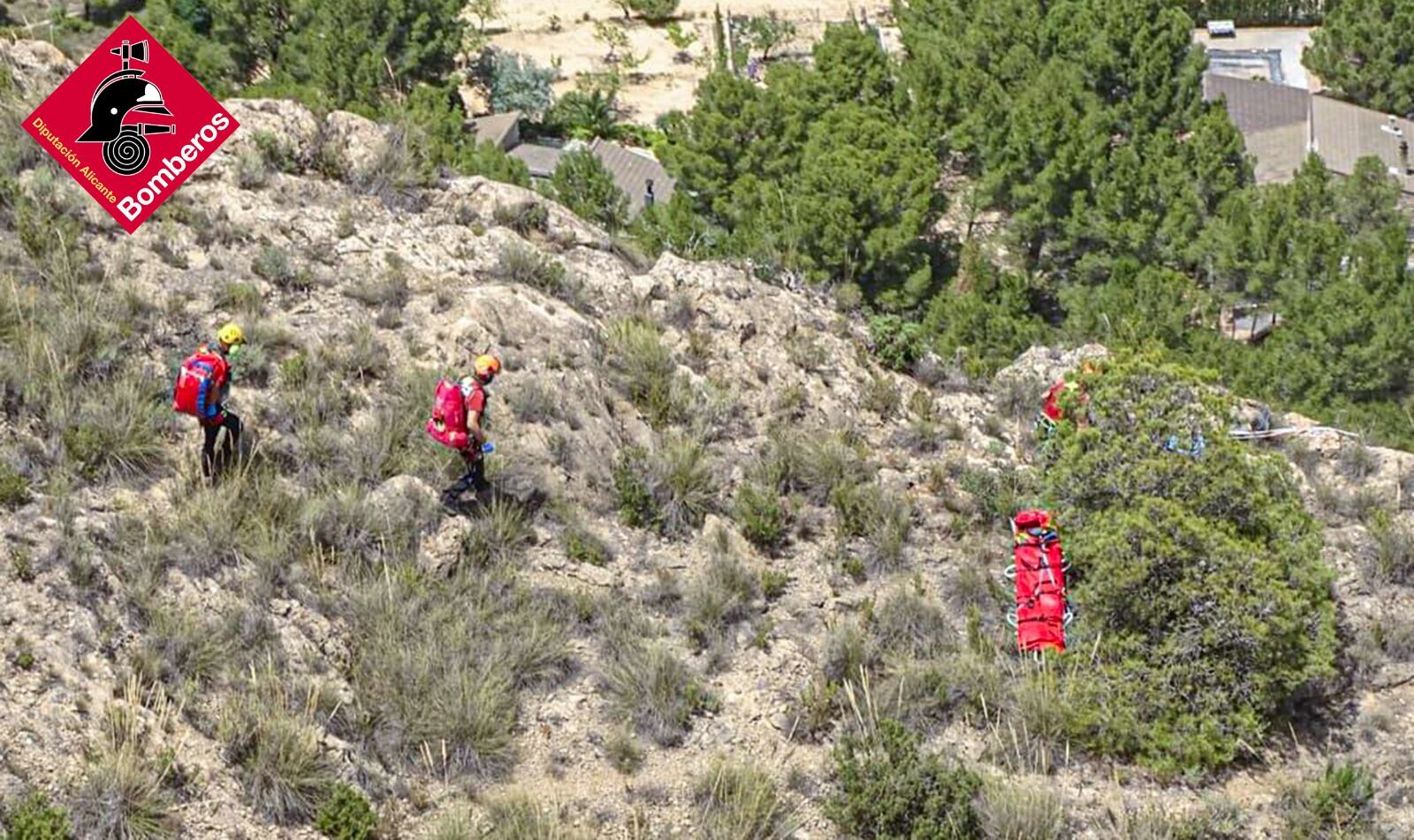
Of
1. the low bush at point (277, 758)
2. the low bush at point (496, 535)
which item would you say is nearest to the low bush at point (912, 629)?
the low bush at point (496, 535)

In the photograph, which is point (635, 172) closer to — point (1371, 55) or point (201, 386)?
point (1371, 55)

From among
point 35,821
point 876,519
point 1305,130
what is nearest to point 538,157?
point 1305,130

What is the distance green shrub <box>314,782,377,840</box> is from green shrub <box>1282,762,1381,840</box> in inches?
260

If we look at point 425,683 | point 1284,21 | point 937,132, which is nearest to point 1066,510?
point 425,683

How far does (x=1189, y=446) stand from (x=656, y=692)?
5.01 m

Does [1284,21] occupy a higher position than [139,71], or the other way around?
[139,71]

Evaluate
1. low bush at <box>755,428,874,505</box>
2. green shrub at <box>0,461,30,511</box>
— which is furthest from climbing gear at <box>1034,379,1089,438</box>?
green shrub at <box>0,461,30,511</box>

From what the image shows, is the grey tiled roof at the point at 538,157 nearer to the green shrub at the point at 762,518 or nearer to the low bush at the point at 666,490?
the low bush at the point at 666,490

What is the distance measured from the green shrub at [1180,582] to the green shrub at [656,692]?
117 inches

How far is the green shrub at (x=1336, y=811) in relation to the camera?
1150cm

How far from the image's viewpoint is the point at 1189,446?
1341cm

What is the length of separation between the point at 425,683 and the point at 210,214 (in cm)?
739

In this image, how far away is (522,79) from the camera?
4756 cm

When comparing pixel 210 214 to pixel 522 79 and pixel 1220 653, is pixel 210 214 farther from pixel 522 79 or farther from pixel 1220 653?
pixel 522 79
